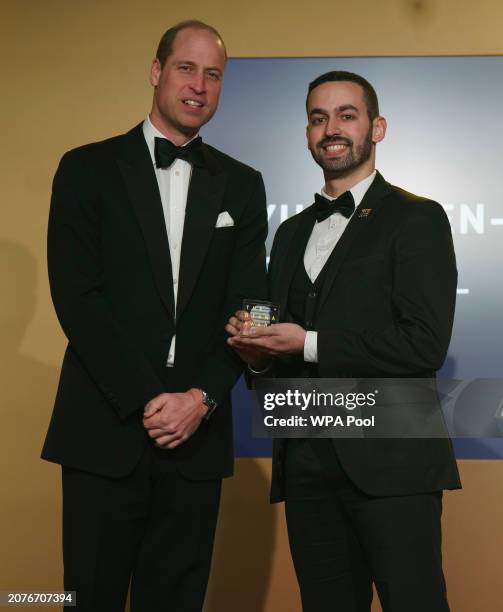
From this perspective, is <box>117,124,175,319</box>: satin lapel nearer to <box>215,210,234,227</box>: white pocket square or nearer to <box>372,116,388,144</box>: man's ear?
<box>215,210,234,227</box>: white pocket square

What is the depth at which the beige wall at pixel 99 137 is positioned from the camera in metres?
4.02

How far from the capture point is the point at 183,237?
2461 mm

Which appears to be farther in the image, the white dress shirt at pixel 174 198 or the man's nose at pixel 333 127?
the man's nose at pixel 333 127

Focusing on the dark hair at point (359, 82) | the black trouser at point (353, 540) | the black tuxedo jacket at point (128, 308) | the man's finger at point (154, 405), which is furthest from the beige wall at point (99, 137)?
the man's finger at point (154, 405)

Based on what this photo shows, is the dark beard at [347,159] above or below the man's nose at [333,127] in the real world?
below

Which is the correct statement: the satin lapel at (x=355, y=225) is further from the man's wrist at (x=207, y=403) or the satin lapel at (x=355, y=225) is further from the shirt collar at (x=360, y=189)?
the man's wrist at (x=207, y=403)

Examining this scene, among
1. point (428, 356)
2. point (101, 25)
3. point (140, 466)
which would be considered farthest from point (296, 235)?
point (101, 25)

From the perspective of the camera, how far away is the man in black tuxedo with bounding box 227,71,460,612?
96.0 inches

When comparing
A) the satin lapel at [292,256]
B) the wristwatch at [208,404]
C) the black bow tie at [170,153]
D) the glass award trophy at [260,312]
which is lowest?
the wristwatch at [208,404]

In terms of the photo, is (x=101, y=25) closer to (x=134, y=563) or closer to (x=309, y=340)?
(x=309, y=340)

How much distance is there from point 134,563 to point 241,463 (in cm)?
160

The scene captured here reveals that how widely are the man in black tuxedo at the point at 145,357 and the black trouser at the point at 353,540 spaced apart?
255mm

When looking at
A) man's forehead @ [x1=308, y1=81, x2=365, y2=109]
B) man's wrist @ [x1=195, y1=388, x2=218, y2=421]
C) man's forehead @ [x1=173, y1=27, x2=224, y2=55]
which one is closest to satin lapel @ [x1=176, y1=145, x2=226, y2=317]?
man's wrist @ [x1=195, y1=388, x2=218, y2=421]

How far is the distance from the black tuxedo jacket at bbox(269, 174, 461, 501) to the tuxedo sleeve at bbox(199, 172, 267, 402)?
214mm
